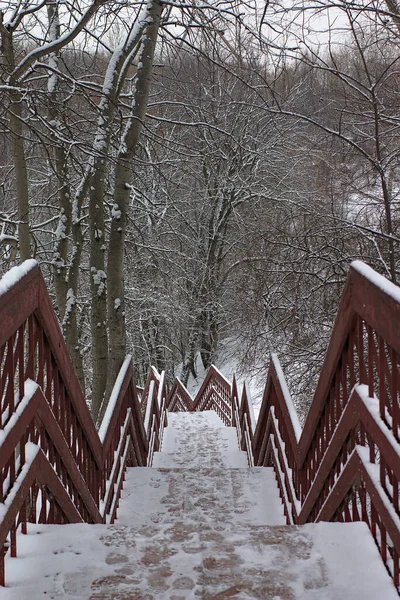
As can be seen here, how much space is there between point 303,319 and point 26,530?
6778 mm

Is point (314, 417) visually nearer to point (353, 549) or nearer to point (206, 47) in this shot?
point (353, 549)

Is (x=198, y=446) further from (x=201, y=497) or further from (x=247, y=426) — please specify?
(x=201, y=497)

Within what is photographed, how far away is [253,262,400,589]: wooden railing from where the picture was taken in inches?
80.4

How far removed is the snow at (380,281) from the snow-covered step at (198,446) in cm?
553

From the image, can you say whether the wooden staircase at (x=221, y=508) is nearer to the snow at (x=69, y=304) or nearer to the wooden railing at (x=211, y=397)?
the snow at (x=69, y=304)

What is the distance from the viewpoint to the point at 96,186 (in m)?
8.28

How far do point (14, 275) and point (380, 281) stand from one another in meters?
1.27

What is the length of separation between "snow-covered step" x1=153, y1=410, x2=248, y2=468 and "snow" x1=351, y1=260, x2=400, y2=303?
18.1 feet

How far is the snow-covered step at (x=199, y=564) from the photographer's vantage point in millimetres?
2234

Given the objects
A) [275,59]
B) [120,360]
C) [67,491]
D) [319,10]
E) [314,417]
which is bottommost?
[120,360]

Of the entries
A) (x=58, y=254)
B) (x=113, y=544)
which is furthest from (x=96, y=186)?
(x=113, y=544)

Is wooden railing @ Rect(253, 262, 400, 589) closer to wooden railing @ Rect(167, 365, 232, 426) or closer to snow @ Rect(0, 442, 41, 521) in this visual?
snow @ Rect(0, 442, 41, 521)

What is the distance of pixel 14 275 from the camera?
2.15 meters

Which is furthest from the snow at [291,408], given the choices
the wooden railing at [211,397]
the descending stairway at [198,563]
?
the wooden railing at [211,397]
